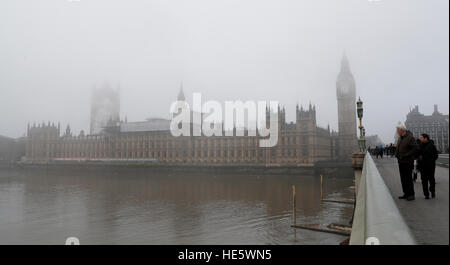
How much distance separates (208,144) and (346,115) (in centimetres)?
2560

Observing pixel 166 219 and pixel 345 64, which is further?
pixel 345 64

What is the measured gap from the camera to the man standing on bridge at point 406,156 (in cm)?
380

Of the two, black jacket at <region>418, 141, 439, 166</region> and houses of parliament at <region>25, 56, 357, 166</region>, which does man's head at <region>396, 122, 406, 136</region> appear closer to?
black jacket at <region>418, 141, 439, 166</region>

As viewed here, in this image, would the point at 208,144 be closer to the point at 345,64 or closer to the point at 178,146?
the point at 178,146

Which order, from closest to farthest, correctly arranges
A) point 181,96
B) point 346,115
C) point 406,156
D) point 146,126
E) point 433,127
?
1. point 406,156
2. point 433,127
3. point 346,115
4. point 146,126
5. point 181,96

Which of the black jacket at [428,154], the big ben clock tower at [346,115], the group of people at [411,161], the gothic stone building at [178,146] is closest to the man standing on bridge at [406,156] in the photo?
the group of people at [411,161]

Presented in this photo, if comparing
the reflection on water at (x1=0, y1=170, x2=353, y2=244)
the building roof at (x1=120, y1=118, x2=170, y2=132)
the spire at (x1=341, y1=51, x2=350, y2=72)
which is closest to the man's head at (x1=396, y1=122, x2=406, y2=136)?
the reflection on water at (x1=0, y1=170, x2=353, y2=244)

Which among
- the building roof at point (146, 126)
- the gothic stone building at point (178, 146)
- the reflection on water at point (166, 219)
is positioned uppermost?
the building roof at point (146, 126)

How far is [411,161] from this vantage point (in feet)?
12.9

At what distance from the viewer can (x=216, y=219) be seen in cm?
1472

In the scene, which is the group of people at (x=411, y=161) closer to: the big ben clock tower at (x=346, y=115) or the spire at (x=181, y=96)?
the big ben clock tower at (x=346, y=115)

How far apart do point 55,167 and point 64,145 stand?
687cm

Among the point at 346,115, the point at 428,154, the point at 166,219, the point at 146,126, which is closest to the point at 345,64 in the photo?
the point at 346,115

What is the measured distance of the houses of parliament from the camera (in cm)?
4888
